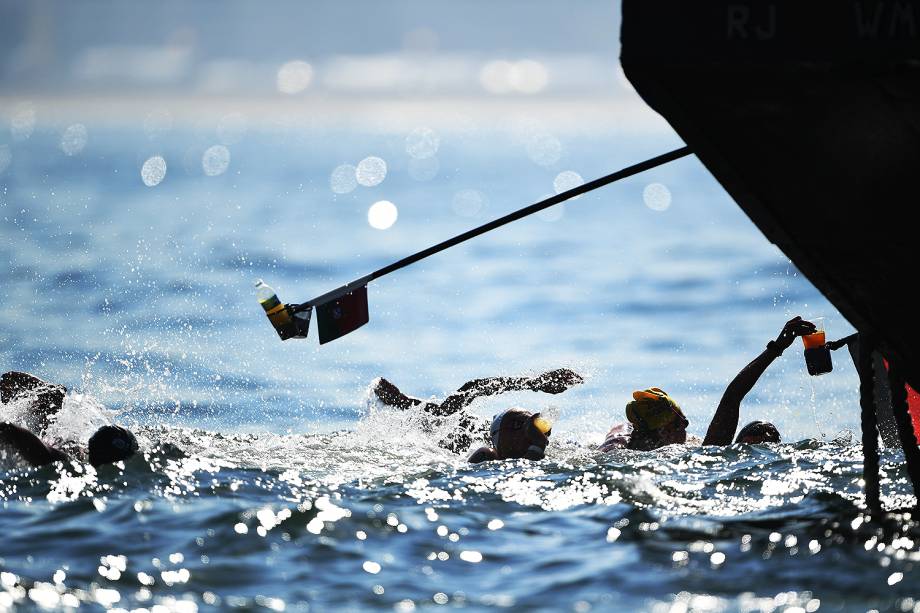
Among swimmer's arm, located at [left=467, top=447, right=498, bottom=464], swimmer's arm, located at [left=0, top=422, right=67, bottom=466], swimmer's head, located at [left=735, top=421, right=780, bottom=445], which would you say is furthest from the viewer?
swimmer's head, located at [left=735, top=421, right=780, bottom=445]

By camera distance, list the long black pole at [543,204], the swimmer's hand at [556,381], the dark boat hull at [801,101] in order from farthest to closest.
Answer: the swimmer's hand at [556,381]
the long black pole at [543,204]
the dark boat hull at [801,101]

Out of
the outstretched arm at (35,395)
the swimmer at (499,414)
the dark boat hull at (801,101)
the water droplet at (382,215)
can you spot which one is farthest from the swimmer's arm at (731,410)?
the water droplet at (382,215)

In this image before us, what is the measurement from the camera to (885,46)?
4.65 m

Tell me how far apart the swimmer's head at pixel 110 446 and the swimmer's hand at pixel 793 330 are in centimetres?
536

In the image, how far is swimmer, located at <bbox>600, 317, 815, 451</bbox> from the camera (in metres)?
9.69

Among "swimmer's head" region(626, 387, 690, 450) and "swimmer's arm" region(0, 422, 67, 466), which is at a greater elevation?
"swimmer's arm" region(0, 422, 67, 466)

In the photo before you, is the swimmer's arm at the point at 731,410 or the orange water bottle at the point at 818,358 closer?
the orange water bottle at the point at 818,358

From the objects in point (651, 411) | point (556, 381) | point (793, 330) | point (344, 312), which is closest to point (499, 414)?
point (651, 411)

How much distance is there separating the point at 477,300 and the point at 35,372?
33.8 ft

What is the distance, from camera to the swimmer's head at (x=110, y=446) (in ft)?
25.1

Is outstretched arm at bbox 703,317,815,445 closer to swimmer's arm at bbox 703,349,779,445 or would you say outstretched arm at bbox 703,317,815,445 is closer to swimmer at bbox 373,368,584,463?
swimmer's arm at bbox 703,349,779,445

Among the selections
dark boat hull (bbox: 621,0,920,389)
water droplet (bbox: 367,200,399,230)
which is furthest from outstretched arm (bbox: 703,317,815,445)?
water droplet (bbox: 367,200,399,230)

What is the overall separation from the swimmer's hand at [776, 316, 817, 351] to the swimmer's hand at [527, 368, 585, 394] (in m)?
2.19

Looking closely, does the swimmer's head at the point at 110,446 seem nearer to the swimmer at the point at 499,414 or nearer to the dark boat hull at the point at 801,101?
the swimmer at the point at 499,414
